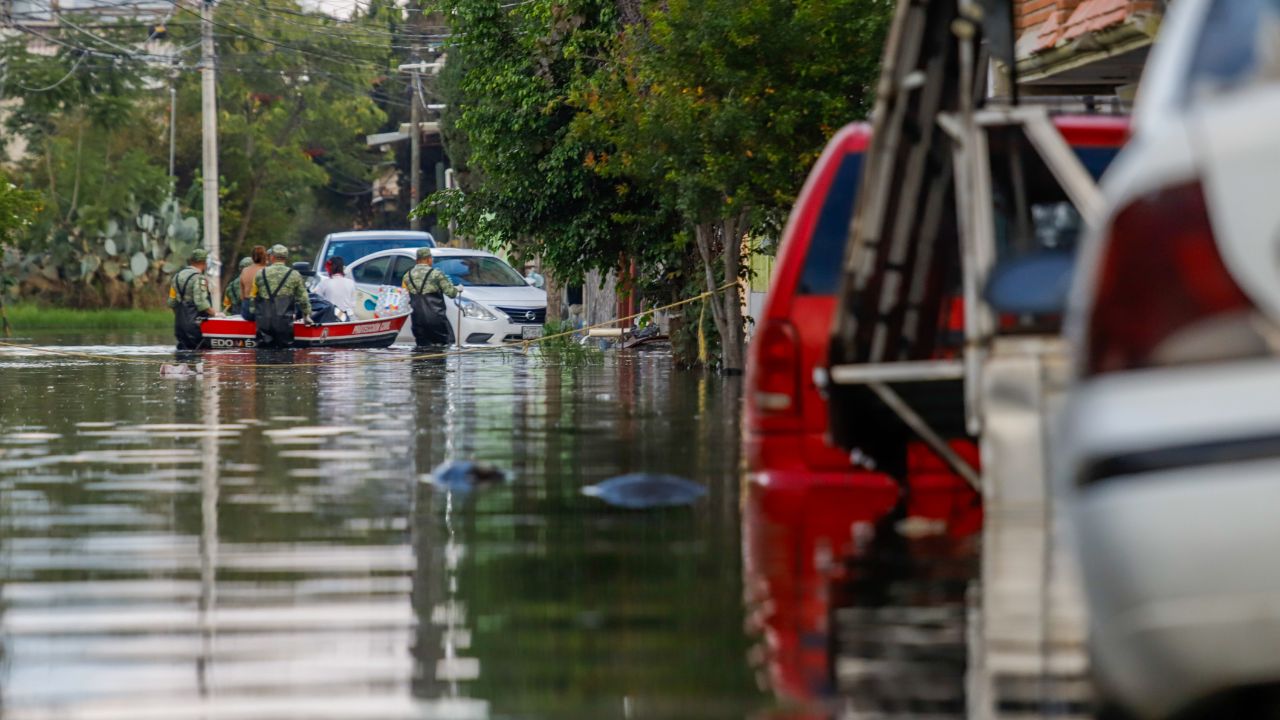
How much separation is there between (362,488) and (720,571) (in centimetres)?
359

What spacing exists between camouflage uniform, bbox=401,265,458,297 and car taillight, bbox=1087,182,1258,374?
32.3 metres

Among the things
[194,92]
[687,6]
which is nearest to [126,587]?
[687,6]

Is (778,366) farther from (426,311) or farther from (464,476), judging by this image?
(426,311)

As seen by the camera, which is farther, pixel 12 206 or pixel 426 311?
pixel 12 206

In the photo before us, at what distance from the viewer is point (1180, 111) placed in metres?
5.02

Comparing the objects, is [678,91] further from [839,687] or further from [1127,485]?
[1127,485]

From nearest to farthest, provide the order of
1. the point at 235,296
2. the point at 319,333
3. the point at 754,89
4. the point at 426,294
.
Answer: the point at 754,89 < the point at 319,333 < the point at 235,296 < the point at 426,294

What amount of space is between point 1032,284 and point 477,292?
34077mm

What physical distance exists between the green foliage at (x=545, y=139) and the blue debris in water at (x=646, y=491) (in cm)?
1844

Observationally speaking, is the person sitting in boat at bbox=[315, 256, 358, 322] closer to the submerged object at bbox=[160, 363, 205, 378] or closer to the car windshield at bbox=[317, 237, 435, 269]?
the submerged object at bbox=[160, 363, 205, 378]

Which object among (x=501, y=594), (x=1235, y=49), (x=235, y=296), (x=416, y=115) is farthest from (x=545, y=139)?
(x=416, y=115)

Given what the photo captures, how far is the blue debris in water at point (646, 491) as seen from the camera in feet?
36.7

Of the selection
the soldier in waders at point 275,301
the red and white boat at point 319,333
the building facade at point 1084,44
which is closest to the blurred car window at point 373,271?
the red and white boat at point 319,333

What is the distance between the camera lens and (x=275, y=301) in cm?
3481
